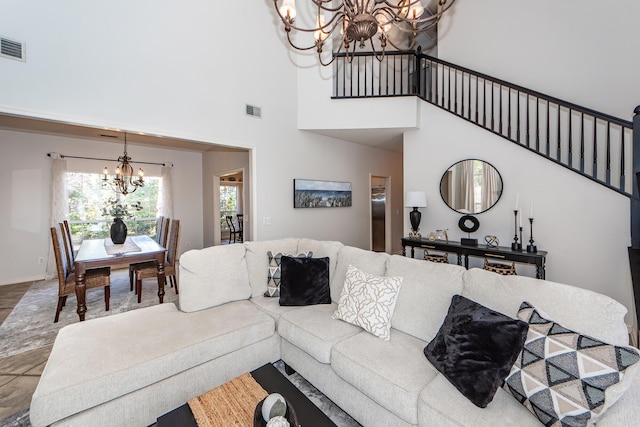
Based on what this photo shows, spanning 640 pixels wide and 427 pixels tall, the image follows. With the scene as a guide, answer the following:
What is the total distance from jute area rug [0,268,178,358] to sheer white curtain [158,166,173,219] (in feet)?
6.12

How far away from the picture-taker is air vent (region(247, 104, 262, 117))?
155 inches

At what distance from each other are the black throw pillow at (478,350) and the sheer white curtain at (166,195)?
643 centimetres

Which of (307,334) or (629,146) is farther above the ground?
(629,146)

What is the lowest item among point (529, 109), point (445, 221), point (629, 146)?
point (445, 221)

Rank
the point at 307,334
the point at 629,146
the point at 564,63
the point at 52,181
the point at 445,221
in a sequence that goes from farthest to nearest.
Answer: the point at 52,181, the point at 445,221, the point at 564,63, the point at 629,146, the point at 307,334

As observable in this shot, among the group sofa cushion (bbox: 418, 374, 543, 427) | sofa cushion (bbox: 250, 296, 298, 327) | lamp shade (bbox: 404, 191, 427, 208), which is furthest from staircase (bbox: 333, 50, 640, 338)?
sofa cushion (bbox: 250, 296, 298, 327)

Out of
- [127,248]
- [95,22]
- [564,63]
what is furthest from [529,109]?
[127,248]

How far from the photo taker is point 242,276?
262 centimetres

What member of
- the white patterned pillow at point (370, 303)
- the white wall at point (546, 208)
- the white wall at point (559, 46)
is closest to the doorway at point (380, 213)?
the white wall at point (546, 208)

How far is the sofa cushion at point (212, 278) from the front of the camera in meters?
2.32

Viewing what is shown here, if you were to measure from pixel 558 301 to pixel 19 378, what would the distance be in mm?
3927

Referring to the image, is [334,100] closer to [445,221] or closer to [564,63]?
[445,221]

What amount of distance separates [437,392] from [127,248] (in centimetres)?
431

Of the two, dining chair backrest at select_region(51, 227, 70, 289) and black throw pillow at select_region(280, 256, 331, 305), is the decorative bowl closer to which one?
black throw pillow at select_region(280, 256, 331, 305)
